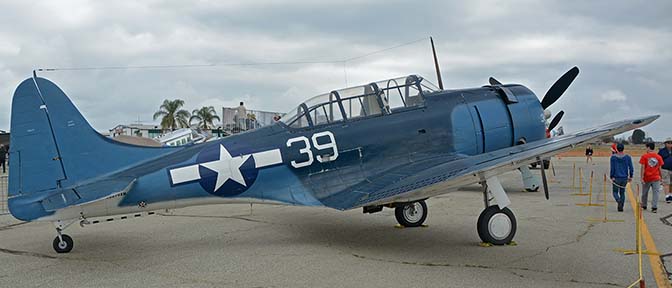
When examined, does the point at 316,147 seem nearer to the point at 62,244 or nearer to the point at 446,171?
the point at 446,171

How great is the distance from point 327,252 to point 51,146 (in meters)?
3.93


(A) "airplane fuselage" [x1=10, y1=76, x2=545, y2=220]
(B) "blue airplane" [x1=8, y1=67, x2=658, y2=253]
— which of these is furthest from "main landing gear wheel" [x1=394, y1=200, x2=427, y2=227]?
(A) "airplane fuselage" [x1=10, y1=76, x2=545, y2=220]

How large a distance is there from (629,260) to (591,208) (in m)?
5.82

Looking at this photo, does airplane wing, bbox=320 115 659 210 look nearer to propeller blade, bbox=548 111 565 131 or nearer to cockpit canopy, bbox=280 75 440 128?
cockpit canopy, bbox=280 75 440 128

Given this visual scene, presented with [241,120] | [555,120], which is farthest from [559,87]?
[241,120]

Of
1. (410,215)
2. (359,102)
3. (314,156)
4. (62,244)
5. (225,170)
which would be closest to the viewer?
(62,244)

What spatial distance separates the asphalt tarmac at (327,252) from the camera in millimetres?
5738

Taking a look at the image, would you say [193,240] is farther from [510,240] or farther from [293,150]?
[510,240]

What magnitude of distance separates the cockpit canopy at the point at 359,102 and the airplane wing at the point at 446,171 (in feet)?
3.18

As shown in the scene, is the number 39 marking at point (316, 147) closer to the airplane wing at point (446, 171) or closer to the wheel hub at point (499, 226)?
the airplane wing at point (446, 171)

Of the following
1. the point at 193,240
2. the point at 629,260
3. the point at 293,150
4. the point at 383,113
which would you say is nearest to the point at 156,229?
the point at 193,240

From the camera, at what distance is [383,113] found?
8.07m

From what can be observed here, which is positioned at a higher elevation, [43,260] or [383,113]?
[383,113]

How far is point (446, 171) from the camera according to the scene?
7.00 metres
